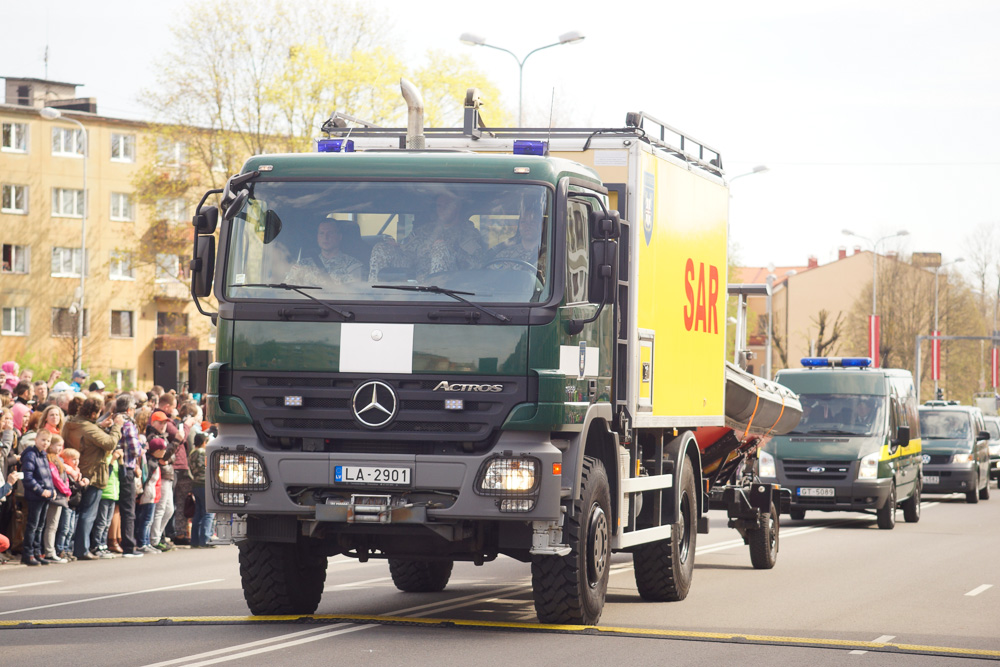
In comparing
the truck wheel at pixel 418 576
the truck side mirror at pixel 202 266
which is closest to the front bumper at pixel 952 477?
the truck wheel at pixel 418 576

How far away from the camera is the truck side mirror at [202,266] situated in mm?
9961

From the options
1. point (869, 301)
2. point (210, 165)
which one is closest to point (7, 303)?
point (210, 165)

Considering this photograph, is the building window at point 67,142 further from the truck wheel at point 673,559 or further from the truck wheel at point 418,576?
the truck wheel at point 673,559

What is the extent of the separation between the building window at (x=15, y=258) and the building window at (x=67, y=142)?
471 cm

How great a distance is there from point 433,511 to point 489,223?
6.22 feet

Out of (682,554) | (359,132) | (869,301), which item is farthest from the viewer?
(869,301)

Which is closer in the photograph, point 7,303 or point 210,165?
point 210,165

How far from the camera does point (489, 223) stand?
9977 mm

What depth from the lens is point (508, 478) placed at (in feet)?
31.9

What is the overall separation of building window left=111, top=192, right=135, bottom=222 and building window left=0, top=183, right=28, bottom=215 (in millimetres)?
4073

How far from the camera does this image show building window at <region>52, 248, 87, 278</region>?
71.2 meters

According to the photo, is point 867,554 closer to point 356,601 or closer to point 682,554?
point 682,554

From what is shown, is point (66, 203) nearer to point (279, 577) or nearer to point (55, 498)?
point (55, 498)

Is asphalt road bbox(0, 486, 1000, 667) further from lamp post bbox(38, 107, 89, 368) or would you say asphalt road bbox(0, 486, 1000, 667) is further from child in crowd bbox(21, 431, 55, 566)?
lamp post bbox(38, 107, 89, 368)
